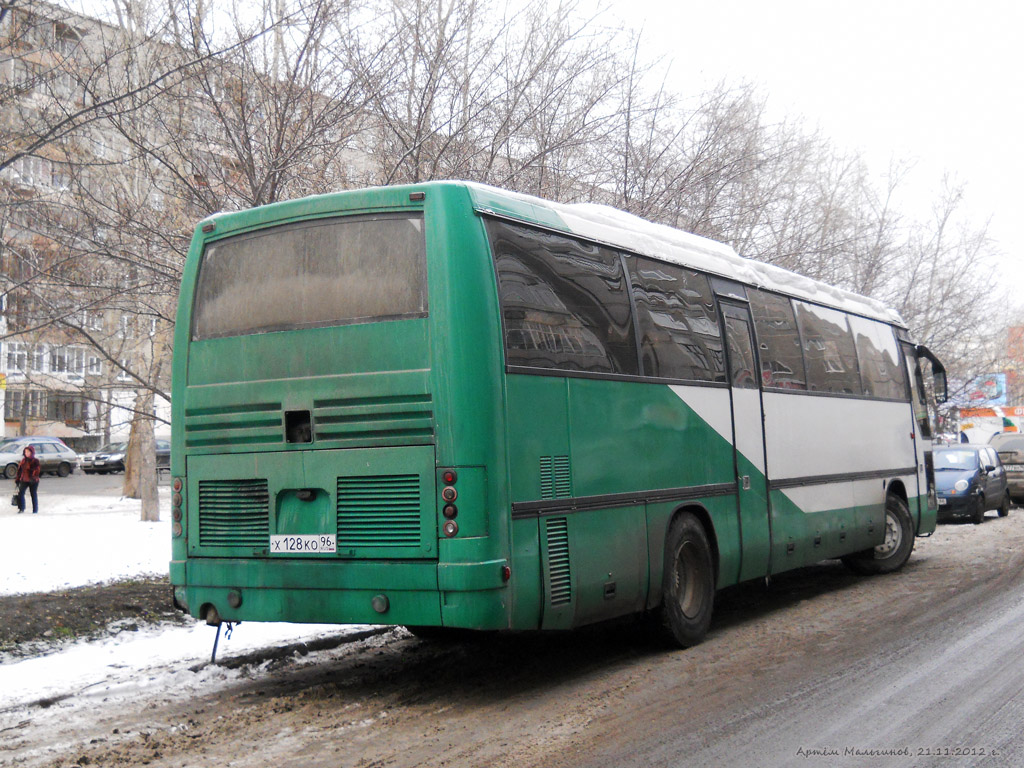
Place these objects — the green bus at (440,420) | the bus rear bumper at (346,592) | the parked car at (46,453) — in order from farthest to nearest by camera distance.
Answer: the parked car at (46,453)
the green bus at (440,420)
the bus rear bumper at (346,592)

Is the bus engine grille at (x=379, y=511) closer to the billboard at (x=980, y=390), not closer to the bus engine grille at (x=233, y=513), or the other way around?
the bus engine grille at (x=233, y=513)

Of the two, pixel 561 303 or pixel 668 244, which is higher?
pixel 668 244

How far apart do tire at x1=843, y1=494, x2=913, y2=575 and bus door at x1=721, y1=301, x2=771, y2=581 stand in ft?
12.7

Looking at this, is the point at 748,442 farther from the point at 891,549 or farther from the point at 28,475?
the point at 28,475

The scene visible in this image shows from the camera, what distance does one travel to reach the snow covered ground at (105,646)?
720 cm

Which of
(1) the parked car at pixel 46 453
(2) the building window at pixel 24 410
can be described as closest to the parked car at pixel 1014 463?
(1) the parked car at pixel 46 453

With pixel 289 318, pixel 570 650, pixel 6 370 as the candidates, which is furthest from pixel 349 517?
pixel 6 370

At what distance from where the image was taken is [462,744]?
5.75m

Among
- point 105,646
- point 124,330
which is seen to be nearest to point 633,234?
point 105,646

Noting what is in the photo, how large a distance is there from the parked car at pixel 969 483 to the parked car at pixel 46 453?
3783 cm

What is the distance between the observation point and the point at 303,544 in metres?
6.94

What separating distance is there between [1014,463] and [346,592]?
81.0 feet

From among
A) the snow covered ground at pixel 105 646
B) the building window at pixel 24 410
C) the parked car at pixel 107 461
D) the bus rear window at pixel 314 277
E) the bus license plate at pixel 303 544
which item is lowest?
the snow covered ground at pixel 105 646

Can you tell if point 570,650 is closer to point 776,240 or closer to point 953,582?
point 953,582
